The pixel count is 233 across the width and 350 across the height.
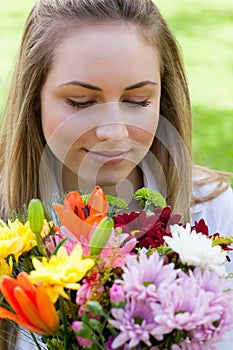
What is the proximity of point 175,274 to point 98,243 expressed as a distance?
0.31 ft

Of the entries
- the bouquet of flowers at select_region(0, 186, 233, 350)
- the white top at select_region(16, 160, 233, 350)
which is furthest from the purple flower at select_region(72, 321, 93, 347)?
the white top at select_region(16, 160, 233, 350)

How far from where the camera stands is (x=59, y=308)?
958 mm

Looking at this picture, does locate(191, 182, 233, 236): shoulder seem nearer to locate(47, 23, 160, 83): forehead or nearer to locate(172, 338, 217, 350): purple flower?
locate(47, 23, 160, 83): forehead

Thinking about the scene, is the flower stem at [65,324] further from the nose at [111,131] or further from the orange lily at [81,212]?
A: the nose at [111,131]

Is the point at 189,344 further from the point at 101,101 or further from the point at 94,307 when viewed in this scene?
the point at 101,101

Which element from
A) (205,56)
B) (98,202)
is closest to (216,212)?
(98,202)

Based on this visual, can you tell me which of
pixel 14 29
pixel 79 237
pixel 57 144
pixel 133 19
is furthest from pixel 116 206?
pixel 14 29

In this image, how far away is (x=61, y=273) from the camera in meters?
0.88

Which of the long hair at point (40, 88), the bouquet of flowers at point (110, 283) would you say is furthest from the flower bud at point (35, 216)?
the long hair at point (40, 88)

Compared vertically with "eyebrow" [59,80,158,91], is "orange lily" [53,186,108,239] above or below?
below

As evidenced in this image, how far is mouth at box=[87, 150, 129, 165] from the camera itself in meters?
1.51

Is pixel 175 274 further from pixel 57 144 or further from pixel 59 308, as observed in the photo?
pixel 57 144

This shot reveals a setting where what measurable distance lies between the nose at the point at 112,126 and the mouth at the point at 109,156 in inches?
1.9

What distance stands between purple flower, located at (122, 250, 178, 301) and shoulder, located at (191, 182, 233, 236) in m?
1.03
